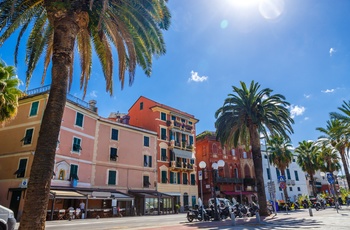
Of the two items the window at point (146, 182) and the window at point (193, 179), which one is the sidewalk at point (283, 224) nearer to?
the window at point (146, 182)

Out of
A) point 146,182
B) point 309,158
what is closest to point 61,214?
point 146,182

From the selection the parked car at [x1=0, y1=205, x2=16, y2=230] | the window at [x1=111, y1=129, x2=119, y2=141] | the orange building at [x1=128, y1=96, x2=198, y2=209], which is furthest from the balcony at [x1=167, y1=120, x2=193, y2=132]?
the parked car at [x1=0, y1=205, x2=16, y2=230]

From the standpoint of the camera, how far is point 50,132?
6.48 meters

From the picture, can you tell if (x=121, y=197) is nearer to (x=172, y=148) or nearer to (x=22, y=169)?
(x=22, y=169)

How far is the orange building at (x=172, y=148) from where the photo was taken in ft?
125

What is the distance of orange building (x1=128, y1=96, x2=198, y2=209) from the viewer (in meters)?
38.1

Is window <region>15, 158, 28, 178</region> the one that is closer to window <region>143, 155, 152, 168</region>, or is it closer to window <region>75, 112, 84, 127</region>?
window <region>75, 112, 84, 127</region>

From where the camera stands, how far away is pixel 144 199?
31625 millimetres

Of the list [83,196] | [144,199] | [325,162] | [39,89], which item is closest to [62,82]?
[83,196]

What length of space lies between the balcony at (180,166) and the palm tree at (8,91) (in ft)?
80.9

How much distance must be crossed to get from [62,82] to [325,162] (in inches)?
2036

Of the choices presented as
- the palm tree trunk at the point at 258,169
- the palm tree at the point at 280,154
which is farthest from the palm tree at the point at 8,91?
the palm tree at the point at 280,154

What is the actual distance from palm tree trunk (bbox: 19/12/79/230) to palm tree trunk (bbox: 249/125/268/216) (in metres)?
19.4

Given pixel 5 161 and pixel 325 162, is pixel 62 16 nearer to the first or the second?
pixel 5 161
